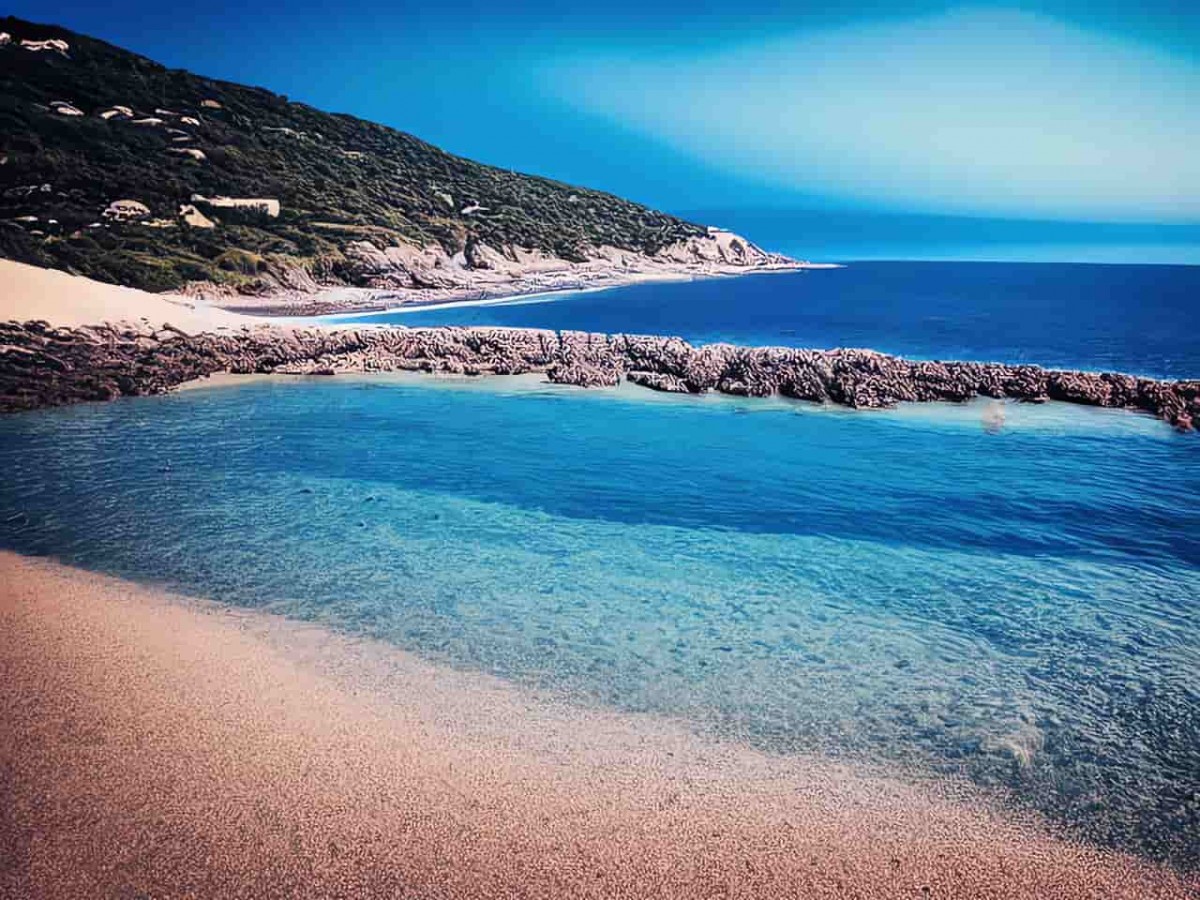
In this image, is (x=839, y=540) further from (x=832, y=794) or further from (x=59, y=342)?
(x=59, y=342)

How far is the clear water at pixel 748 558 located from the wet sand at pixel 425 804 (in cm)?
38

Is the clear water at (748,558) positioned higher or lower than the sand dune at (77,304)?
lower

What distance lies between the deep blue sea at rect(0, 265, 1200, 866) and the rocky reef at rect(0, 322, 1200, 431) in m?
0.99

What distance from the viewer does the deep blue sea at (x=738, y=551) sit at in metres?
4.84

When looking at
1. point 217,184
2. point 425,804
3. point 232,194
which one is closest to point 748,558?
point 425,804

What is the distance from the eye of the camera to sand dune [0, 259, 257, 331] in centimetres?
1794

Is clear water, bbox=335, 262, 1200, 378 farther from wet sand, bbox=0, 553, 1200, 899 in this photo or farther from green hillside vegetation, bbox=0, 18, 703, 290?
wet sand, bbox=0, 553, 1200, 899

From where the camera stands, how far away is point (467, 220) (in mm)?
61062

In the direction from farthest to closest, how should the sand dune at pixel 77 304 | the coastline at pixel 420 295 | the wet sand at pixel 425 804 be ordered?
the coastline at pixel 420 295 < the sand dune at pixel 77 304 < the wet sand at pixel 425 804

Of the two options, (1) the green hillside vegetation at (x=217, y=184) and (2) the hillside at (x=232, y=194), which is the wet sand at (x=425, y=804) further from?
(1) the green hillside vegetation at (x=217, y=184)

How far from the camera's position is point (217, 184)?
1801 inches

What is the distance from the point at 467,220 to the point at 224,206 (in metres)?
22.0

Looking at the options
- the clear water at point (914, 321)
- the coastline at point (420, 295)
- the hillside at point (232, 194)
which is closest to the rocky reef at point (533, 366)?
the clear water at point (914, 321)

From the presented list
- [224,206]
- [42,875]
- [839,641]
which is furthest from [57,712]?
[224,206]
